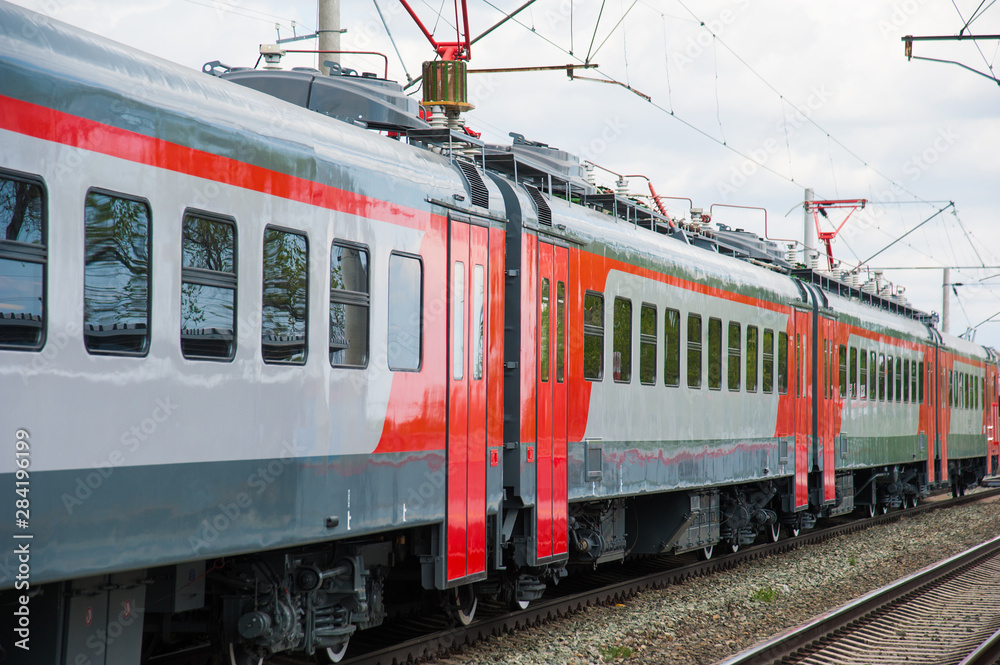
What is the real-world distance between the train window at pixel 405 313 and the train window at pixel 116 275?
228cm

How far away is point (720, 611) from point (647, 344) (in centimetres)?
292

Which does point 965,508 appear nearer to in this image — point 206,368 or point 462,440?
point 462,440

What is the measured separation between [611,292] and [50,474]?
6936mm

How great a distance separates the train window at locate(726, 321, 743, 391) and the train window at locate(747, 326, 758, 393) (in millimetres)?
340

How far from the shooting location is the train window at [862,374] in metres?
19.9

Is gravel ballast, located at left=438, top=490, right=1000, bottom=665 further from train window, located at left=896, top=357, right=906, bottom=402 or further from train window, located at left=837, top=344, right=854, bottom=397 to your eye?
train window, located at left=896, top=357, right=906, bottom=402

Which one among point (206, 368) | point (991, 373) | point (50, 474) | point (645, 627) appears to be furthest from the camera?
point (991, 373)

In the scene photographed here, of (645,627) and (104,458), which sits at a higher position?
(104,458)

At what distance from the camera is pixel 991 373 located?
33.5m

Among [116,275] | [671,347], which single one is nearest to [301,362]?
[116,275]

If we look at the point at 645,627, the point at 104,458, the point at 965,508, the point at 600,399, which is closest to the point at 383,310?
the point at 104,458

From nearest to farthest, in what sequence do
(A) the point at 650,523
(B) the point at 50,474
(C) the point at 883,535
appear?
(B) the point at 50,474, (A) the point at 650,523, (C) the point at 883,535

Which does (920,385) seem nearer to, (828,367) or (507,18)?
(828,367)

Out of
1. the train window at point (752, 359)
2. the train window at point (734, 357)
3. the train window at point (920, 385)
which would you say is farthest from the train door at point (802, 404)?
the train window at point (920, 385)
